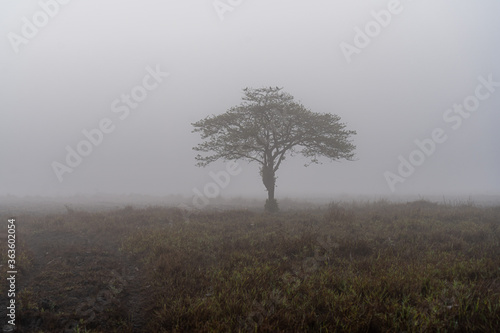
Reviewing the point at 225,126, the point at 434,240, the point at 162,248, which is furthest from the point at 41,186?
the point at 434,240

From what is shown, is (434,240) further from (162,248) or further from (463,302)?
(162,248)

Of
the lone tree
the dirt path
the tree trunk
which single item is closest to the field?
the dirt path

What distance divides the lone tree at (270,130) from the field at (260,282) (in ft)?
31.0

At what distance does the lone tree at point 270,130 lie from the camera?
64.3 feet

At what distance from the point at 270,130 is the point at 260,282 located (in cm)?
1536

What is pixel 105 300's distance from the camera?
562 centimetres

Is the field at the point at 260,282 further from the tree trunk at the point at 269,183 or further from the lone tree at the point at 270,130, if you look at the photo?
the lone tree at the point at 270,130

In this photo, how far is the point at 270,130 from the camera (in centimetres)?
2022

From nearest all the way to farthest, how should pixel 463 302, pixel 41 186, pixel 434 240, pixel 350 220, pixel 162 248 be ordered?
pixel 463 302 → pixel 162 248 → pixel 434 240 → pixel 350 220 → pixel 41 186

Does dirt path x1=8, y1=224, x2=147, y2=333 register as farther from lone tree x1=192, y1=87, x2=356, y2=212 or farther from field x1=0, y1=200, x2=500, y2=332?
lone tree x1=192, y1=87, x2=356, y2=212

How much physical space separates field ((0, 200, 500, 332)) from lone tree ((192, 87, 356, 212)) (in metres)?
9.44

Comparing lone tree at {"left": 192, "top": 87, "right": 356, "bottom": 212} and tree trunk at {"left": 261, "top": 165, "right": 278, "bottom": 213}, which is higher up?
lone tree at {"left": 192, "top": 87, "right": 356, "bottom": 212}

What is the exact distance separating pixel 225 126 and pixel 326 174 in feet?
331

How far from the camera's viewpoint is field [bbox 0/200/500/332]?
4371 millimetres
